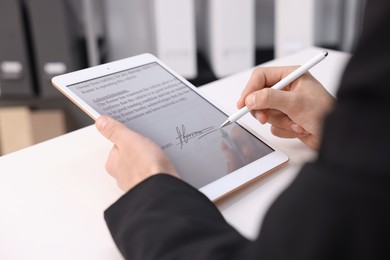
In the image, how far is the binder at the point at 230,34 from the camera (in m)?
1.43

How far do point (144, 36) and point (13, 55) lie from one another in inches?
14.6

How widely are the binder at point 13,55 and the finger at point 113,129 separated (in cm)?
93

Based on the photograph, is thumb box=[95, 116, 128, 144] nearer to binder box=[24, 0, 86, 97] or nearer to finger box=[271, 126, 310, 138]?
finger box=[271, 126, 310, 138]

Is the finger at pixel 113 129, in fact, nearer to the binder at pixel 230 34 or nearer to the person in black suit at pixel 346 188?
the person in black suit at pixel 346 188

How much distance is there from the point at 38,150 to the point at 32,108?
93cm

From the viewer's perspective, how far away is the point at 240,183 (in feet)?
2.18

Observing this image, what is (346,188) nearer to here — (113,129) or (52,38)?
(113,129)

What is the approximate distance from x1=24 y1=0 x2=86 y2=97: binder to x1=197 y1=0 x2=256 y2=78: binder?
1.28 ft

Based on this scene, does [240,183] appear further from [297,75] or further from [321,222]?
[321,222]

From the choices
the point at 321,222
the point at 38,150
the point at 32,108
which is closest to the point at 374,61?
the point at 321,222

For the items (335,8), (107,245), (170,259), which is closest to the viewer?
(170,259)

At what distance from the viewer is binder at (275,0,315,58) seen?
1419 millimetres

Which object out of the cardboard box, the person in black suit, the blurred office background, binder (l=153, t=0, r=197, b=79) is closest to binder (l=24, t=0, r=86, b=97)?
the blurred office background

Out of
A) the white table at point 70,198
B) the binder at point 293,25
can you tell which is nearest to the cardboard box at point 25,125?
the binder at point 293,25
